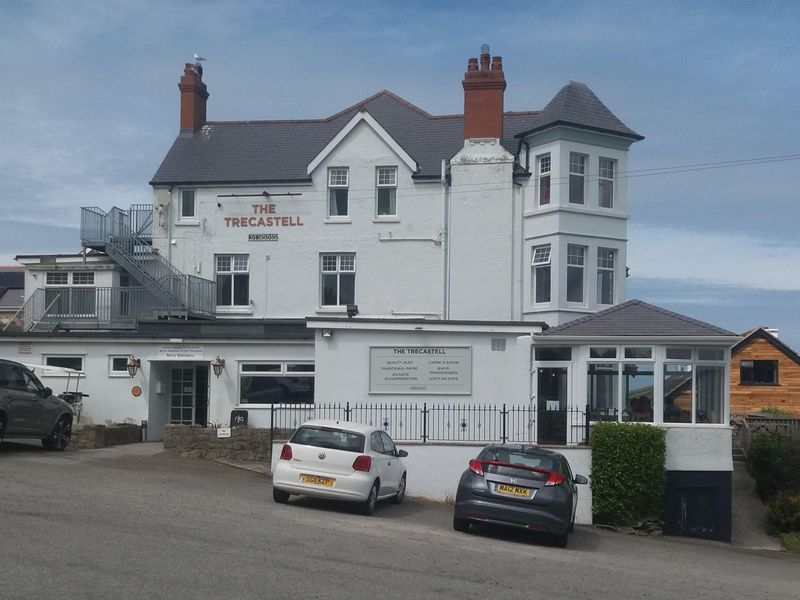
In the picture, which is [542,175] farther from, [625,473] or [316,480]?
[316,480]

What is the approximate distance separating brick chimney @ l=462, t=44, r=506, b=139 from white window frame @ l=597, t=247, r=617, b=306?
5.13 m

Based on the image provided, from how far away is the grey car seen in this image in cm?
2131

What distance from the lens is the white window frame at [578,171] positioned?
31.9 m

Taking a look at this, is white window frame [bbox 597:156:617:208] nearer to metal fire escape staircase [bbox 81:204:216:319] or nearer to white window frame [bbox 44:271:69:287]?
metal fire escape staircase [bbox 81:204:216:319]

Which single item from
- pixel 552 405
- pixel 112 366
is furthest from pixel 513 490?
pixel 112 366

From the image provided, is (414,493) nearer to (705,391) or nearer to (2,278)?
(705,391)

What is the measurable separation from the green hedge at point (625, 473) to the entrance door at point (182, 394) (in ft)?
47.3

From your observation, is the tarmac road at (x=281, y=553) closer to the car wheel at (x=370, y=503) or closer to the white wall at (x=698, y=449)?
the car wheel at (x=370, y=503)

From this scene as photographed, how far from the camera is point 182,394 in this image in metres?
32.0

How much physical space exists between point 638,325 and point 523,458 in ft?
26.1

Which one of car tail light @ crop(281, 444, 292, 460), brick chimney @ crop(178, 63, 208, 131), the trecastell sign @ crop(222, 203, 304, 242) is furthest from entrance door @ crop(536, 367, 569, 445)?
brick chimney @ crop(178, 63, 208, 131)

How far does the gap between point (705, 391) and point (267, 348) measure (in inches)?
494

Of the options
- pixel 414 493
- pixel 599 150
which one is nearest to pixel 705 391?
pixel 414 493

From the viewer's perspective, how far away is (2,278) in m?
57.9
